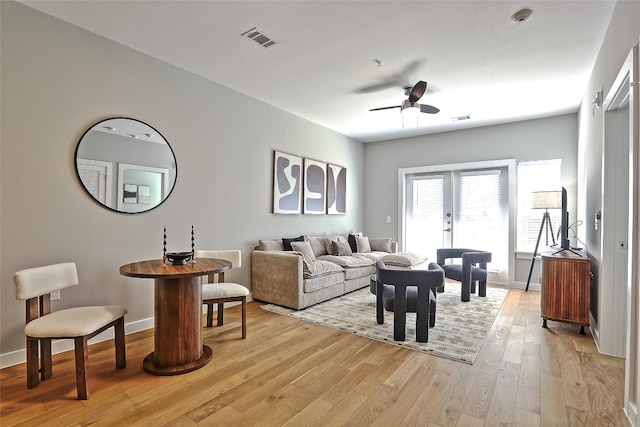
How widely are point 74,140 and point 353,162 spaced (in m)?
5.15

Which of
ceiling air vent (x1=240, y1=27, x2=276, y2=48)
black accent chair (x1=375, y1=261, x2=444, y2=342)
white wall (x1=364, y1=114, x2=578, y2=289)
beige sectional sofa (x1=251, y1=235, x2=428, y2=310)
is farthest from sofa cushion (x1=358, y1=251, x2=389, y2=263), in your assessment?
ceiling air vent (x1=240, y1=27, x2=276, y2=48)

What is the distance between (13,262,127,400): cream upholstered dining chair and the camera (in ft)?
6.89

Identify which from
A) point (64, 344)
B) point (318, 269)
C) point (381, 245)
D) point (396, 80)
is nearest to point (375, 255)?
point (381, 245)

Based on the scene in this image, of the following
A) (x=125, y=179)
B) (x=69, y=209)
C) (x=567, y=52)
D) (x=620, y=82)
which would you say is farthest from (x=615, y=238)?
(x=69, y=209)

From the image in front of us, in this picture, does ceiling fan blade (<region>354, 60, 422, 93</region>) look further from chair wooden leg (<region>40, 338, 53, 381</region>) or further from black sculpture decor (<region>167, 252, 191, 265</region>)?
chair wooden leg (<region>40, 338, 53, 381</region>)

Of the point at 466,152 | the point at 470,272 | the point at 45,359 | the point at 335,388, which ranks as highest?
the point at 466,152

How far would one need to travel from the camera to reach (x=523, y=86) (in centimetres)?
417

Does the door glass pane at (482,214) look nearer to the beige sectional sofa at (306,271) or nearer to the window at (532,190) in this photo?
Answer: the window at (532,190)

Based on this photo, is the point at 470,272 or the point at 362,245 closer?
the point at 470,272

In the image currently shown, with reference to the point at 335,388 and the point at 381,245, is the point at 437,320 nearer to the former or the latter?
the point at 335,388

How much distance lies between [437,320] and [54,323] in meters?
3.54

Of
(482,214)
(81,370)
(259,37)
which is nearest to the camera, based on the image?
(81,370)

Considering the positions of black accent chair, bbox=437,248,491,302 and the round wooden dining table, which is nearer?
the round wooden dining table

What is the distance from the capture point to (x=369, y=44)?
10.4ft
